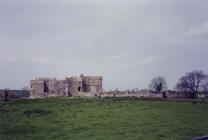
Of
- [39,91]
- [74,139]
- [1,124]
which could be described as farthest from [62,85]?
[74,139]

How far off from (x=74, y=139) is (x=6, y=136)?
4498 mm

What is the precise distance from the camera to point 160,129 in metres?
25.8

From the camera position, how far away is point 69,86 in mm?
114375

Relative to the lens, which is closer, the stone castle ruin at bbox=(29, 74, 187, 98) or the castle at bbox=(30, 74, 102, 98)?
the stone castle ruin at bbox=(29, 74, 187, 98)

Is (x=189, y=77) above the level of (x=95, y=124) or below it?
above

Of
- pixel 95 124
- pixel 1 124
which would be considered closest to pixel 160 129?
pixel 95 124

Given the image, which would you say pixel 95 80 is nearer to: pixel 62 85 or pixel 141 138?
pixel 62 85

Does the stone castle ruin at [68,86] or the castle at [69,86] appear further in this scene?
the castle at [69,86]

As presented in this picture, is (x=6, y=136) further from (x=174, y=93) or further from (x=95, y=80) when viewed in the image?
(x=95, y=80)

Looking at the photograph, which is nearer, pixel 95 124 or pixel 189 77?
pixel 95 124

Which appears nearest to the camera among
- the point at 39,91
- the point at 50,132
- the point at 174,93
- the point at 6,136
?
the point at 6,136

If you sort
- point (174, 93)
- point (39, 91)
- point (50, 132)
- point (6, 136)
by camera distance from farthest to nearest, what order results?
point (39, 91) < point (174, 93) < point (50, 132) < point (6, 136)

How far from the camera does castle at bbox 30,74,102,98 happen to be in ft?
371

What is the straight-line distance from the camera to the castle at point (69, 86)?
11300 cm
